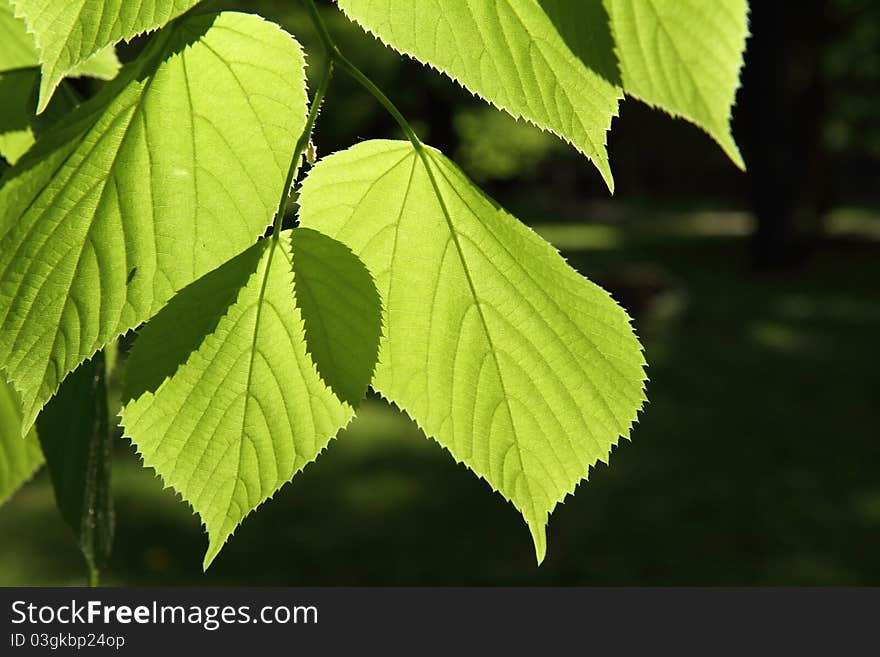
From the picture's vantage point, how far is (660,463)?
21.3 feet

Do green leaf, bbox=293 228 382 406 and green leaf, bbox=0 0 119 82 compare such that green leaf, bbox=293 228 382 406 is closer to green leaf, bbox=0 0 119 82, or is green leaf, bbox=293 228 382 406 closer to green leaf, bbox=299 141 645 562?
green leaf, bbox=299 141 645 562

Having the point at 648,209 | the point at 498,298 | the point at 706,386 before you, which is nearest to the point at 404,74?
the point at 706,386

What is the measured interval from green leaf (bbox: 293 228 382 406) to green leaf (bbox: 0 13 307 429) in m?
0.03

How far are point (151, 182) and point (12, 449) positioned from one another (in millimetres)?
522

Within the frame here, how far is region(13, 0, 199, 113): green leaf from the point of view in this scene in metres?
0.47

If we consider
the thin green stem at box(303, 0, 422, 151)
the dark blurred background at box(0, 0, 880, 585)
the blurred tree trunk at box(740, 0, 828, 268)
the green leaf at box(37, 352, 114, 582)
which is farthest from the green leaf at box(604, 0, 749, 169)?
the blurred tree trunk at box(740, 0, 828, 268)

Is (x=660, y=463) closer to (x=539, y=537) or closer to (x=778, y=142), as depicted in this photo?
(x=539, y=537)

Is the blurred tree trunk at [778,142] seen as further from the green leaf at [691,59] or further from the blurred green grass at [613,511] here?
the green leaf at [691,59]

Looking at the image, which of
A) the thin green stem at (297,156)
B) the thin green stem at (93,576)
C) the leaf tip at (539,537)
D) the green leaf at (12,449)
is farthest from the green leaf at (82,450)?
the leaf tip at (539,537)

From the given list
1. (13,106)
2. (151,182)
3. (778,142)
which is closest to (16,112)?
(13,106)

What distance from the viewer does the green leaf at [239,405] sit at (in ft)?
1.87

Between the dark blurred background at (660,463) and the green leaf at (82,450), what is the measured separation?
166cm

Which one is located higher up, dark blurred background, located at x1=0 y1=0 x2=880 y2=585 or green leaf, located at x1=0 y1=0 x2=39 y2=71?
green leaf, located at x1=0 y1=0 x2=39 y2=71

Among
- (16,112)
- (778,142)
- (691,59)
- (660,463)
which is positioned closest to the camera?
(691,59)
